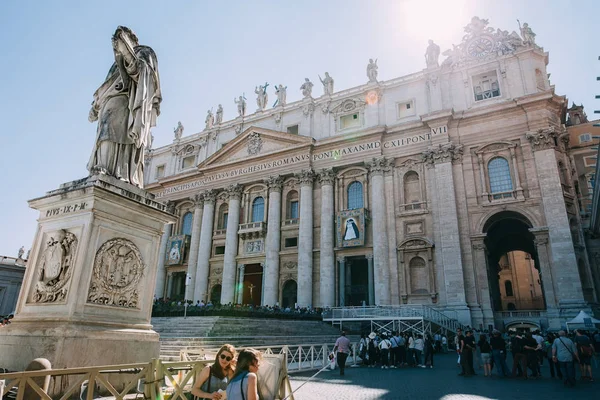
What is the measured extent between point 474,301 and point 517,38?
1918cm

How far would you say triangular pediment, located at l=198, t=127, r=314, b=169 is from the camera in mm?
34156

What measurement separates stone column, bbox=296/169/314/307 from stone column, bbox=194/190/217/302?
30.2 feet

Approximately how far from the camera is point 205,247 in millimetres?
36031

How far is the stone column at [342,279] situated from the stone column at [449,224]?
6.98 meters

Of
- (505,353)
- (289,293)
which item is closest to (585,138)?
(289,293)

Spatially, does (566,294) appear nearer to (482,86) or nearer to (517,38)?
(482,86)

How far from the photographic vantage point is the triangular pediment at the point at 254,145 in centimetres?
3416

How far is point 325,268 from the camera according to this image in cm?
2964

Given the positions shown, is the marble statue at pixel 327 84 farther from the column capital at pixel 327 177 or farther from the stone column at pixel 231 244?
the stone column at pixel 231 244

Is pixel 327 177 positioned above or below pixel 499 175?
above

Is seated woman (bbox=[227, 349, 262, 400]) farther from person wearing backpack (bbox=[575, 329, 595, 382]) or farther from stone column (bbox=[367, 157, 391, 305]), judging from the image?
stone column (bbox=[367, 157, 391, 305])

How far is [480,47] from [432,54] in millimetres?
3479

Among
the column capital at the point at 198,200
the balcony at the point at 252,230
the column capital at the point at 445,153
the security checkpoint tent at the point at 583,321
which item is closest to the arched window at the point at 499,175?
the column capital at the point at 445,153

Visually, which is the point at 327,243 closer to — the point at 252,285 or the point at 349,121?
the point at 252,285
